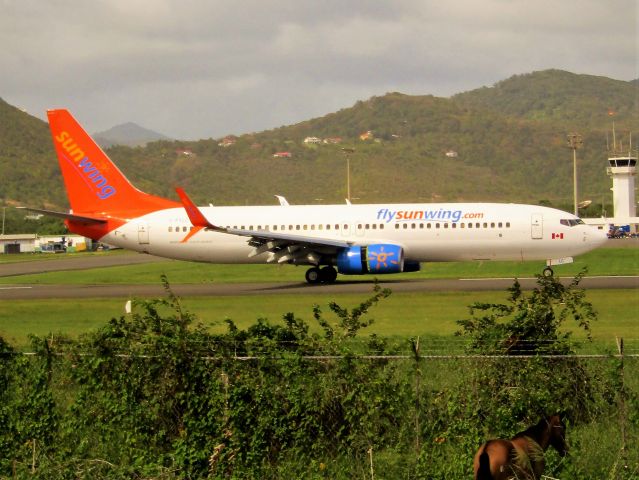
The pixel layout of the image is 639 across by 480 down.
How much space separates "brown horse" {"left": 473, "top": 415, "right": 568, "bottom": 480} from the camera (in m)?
10.4

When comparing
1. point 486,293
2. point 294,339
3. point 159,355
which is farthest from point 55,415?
point 486,293

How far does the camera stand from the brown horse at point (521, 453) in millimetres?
10352

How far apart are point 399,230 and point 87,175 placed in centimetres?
1498

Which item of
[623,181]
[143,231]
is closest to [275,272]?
[143,231]

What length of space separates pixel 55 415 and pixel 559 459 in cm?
705

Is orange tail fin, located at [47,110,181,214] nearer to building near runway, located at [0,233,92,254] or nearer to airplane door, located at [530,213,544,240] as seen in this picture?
airplane door, located at [530,213,544,240]

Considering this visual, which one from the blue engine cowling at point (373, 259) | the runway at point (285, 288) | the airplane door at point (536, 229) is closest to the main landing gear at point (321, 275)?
the runway at point (285, 288)

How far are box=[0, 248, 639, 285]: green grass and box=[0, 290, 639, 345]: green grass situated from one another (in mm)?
10256

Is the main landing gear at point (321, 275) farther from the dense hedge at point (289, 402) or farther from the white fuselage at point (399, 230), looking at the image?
the dense hedge at point (289, 402)

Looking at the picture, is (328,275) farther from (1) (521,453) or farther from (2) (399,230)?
(1) (521,453)

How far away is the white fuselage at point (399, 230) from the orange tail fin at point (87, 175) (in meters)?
1.25

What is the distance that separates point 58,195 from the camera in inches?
7485

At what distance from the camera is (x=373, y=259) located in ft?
130

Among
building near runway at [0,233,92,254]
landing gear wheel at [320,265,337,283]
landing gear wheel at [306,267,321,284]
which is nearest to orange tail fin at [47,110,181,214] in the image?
landing gear wheel at [306,267,321,284]
